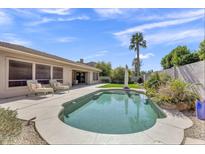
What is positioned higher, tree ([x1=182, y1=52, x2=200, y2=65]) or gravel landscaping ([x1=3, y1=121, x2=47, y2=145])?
tree ([x1=182, y1=52, x2=200, y2=65])

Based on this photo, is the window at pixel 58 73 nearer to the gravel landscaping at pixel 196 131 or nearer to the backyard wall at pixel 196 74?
the backyard wall at pixel 196 74

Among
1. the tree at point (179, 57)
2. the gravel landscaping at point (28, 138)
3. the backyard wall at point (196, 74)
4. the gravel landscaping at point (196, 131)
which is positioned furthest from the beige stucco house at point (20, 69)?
the tree at point (179, 57)

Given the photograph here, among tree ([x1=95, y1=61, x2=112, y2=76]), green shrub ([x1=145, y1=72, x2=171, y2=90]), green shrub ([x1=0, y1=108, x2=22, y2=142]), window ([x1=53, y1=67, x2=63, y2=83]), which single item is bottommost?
green shrub ([x1=0, y1=108, x2=22, y2=142])

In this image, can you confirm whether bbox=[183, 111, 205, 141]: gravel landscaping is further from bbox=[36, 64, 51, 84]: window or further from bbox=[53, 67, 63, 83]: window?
bbox=[53, 67, 63, 83]: window

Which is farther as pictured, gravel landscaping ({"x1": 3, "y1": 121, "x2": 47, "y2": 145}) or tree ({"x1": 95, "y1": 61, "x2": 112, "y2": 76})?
tree ({"x1": 95, "y1": 61, "x2": 112, "y2": 76})

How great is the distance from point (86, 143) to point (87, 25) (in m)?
6.73

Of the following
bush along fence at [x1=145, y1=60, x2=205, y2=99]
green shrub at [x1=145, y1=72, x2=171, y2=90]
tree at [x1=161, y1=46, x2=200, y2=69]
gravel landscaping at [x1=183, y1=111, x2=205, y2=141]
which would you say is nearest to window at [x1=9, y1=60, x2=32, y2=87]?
green shrub at [x1=145, y1=72, x2=171, y2=90]

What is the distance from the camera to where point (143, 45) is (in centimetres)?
3303

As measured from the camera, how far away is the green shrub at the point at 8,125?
3051mm

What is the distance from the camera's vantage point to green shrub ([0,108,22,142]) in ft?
10.0

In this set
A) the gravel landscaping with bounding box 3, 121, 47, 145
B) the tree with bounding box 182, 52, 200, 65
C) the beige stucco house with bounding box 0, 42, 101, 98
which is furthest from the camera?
the tree with bounding box 182, 52, 200, 65

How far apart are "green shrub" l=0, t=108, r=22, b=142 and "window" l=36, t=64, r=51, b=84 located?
9833 millimetres

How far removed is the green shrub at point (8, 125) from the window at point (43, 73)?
9.83 meters
